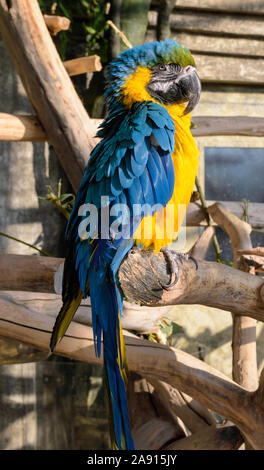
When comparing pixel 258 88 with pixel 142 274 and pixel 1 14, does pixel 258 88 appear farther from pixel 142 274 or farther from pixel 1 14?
pixel 142 274

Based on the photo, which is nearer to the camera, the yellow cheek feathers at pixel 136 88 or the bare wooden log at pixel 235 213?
the yellow cheek feathers at pixel 136 88

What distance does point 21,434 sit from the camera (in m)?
2.55

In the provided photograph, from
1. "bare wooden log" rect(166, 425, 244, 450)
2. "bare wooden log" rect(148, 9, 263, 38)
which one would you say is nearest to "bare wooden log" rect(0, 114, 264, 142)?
"bare wooden log" rect(148, 9, 263, 38)

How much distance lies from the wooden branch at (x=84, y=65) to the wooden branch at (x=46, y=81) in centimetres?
8

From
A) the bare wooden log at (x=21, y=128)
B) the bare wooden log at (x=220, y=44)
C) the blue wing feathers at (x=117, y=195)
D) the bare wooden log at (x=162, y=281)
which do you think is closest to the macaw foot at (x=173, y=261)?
the bare wooden log at (x=162, y=281)

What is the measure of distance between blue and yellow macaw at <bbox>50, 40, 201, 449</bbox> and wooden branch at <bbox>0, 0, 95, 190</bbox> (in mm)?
402

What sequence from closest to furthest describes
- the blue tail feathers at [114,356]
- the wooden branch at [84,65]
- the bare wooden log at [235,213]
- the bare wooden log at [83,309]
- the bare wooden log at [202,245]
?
1. the blue tail feathers at [114,356]
2. the bare wooden log at [83,309]
3. the wooden branch at [84,65]
4. the bare wooden log at [202,245]
5. the bare wooden log at [235,213]

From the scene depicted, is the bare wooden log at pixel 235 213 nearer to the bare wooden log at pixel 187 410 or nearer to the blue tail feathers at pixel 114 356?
the bare wooden log at pixel 187 410

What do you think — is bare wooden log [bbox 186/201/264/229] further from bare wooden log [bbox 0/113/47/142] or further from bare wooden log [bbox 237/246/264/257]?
bare wooden log [bbox 0/113/47/142]

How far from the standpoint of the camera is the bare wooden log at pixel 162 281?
1279 millimetres

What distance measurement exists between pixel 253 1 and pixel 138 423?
83.5 inches

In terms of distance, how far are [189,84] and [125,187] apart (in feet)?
1.28

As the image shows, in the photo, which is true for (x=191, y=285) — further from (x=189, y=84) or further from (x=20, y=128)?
(x=20, y=128)
